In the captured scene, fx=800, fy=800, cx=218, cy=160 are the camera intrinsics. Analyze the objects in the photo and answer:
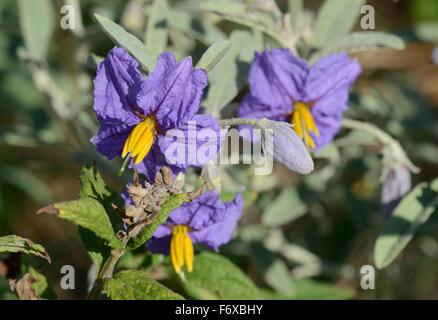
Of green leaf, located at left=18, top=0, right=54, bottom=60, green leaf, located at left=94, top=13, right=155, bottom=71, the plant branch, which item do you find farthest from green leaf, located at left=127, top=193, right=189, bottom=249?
green leaf, located at left=18, top=0, right=54, bottom=60

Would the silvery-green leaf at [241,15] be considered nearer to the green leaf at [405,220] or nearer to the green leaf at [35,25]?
the green leaf at [405,220]

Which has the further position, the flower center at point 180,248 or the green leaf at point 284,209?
the green leaf at point 284,209

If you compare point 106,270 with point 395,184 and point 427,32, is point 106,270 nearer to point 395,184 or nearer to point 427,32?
point 395,184

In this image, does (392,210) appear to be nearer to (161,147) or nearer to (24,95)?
(161,147)

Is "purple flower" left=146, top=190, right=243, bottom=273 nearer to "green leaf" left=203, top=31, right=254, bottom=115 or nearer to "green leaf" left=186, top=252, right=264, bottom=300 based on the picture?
"green leaf" left=186, top=252, right=264, bottom=300

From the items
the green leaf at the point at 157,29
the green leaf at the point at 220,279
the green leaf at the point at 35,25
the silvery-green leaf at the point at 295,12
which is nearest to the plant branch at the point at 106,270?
the green leaf at the point at 220,279
